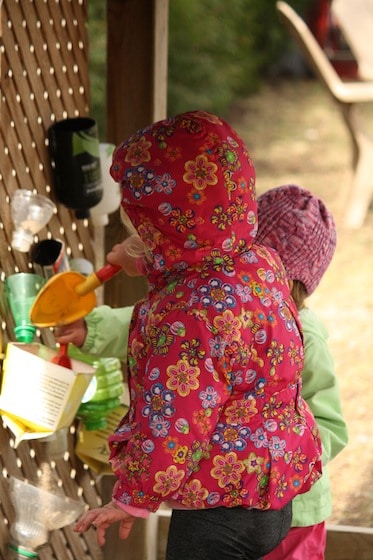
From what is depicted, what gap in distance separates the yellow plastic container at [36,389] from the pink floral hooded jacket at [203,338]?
35cm

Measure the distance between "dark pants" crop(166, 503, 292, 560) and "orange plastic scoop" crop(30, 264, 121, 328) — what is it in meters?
0.53

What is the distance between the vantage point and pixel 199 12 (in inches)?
372

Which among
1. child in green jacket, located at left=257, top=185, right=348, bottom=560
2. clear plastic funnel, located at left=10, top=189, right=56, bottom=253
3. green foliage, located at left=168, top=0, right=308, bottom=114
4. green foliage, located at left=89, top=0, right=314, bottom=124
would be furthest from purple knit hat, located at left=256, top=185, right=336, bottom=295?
green foliage, located at left=168, top=0, right=308, bottom=114

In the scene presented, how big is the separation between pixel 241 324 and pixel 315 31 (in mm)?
9376

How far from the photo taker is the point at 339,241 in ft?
23.5

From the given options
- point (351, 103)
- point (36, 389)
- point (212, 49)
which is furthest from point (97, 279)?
point (212, 49)

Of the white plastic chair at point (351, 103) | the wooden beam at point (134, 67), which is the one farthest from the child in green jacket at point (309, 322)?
the white plastic chair at point (351, 103)

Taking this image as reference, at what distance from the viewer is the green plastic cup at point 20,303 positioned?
245 centimetres

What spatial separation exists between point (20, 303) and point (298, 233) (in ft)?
2.06

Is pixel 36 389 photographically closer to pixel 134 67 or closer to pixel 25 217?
pixel 25 217

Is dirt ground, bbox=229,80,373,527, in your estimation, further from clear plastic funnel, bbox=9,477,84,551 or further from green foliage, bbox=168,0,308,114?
clear plastic funnel, bbox=9,477,84,551

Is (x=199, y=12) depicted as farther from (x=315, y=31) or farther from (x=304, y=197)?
(x=304, y=197)

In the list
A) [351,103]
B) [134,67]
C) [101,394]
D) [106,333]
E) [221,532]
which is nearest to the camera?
[221,532]

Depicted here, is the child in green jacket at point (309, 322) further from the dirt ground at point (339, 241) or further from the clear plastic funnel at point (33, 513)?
the dirt ground at point (339, 241)
